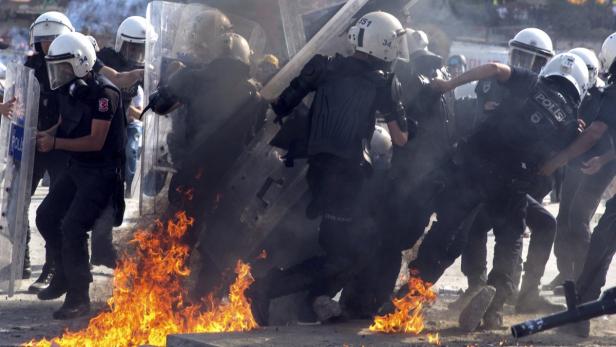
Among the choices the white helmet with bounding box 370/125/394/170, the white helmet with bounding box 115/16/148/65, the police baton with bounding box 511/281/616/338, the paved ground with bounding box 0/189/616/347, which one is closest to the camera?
the police baton with bounding box 511/281/616/338

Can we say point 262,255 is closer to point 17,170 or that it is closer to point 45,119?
point 17,170

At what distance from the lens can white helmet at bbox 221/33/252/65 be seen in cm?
712

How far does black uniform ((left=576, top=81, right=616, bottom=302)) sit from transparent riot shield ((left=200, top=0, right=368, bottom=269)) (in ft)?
5.73

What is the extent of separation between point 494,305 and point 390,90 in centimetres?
155

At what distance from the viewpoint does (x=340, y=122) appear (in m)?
6.56

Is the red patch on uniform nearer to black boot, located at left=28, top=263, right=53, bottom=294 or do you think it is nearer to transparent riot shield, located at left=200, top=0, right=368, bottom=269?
transparent riot shield, located at left=200, top=0, right=368, bottom=269

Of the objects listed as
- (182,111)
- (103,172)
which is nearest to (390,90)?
(182,111)

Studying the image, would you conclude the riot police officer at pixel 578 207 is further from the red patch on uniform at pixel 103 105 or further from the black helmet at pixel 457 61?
the black helmet at pixel 457 61

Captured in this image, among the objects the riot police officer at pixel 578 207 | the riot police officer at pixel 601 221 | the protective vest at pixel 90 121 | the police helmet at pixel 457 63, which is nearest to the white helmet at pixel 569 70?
the riot police officer at pixel 601 221

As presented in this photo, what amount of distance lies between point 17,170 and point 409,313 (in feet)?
9.26

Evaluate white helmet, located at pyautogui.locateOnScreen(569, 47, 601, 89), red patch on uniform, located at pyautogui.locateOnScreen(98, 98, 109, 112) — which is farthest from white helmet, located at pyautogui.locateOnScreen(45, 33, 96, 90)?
white helmet, located at pyautogui.locateOnScreen(569, 47, 601, 89)

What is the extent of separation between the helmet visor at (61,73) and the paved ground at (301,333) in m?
1.25

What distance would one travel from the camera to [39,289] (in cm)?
797

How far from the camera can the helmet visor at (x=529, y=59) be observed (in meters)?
8.03
